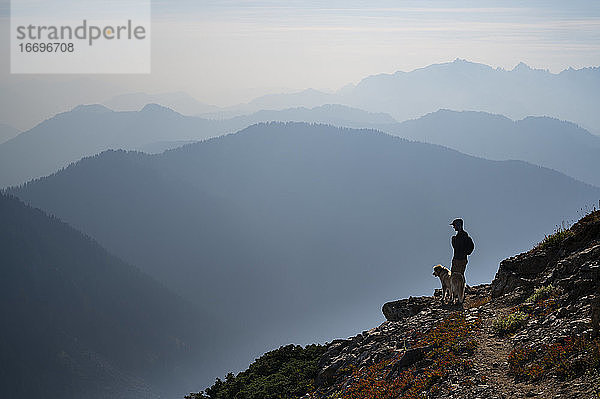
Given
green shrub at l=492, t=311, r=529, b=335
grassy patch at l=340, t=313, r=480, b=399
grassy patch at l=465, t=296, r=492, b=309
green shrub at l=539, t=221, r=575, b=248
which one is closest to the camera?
grassy patch at l=340, t=313, r=480, b=399

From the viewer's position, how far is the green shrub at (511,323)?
16266 mm

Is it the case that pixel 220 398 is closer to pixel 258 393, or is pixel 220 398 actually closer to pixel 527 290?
pixel 258 393

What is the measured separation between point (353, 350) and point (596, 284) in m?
11.3

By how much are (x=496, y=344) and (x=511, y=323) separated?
122cm

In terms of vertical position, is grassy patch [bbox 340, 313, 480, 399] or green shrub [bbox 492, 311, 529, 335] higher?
green shrub [bbox 492, 311, 529, 335]

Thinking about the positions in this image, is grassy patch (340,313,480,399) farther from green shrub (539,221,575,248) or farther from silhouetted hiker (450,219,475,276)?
green shrub (539,221,575,248)

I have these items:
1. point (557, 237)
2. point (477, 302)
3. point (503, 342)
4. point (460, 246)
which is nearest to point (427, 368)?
point (503, 342)

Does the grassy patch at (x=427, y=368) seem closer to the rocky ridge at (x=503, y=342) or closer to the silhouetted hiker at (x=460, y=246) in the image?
the rocky ridge at (x=503, y=342)

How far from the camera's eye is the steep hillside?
1253 centimetres

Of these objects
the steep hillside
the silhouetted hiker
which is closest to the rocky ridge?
the steep hillside

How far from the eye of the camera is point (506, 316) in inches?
697

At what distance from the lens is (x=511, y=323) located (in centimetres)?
1644

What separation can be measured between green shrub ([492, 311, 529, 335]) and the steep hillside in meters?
0.03

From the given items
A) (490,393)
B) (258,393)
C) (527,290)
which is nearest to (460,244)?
(527,290)
